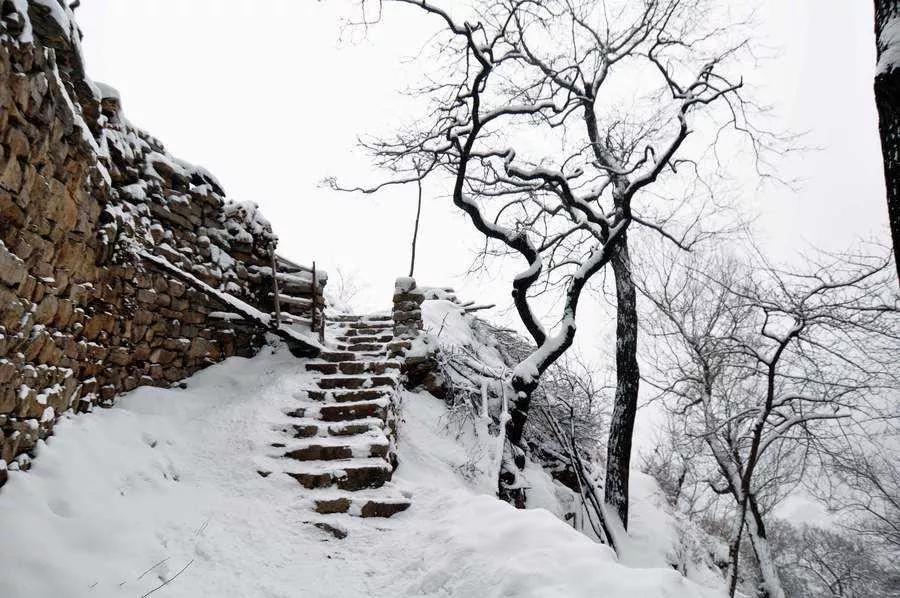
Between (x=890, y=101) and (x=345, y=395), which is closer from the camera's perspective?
(x=890, y=101)

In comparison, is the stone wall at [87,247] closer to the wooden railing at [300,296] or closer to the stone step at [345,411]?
the wooden railing at [300,296]

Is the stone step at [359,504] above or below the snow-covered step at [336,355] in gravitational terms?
below

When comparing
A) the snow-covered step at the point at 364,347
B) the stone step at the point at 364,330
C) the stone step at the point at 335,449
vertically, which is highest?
the stone step at the point at 364,330

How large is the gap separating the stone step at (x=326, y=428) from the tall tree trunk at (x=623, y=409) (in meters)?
3.86

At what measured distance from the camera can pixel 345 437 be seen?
502 centimetres

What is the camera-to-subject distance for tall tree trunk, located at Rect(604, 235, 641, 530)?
22.3ft

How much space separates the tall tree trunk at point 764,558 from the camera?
7.00 metres

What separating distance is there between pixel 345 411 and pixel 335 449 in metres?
0.76

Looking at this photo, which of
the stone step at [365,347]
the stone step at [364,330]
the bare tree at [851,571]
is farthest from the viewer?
the bare tree at [851,571]

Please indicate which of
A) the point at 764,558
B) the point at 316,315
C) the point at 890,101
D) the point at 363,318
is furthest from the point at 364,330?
the point at 764,558

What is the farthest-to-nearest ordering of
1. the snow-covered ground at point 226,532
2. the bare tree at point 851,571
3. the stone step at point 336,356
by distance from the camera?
the bare tree at point 851,571 → the stone step at point 336,356 → the snow-covered ground at point 226,532

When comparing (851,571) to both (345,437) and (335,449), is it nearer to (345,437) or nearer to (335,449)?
(345,437)

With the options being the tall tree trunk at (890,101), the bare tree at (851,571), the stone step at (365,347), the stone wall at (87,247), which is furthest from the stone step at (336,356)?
the bare tree at (851,571)

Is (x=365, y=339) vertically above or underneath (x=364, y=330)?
underneath
